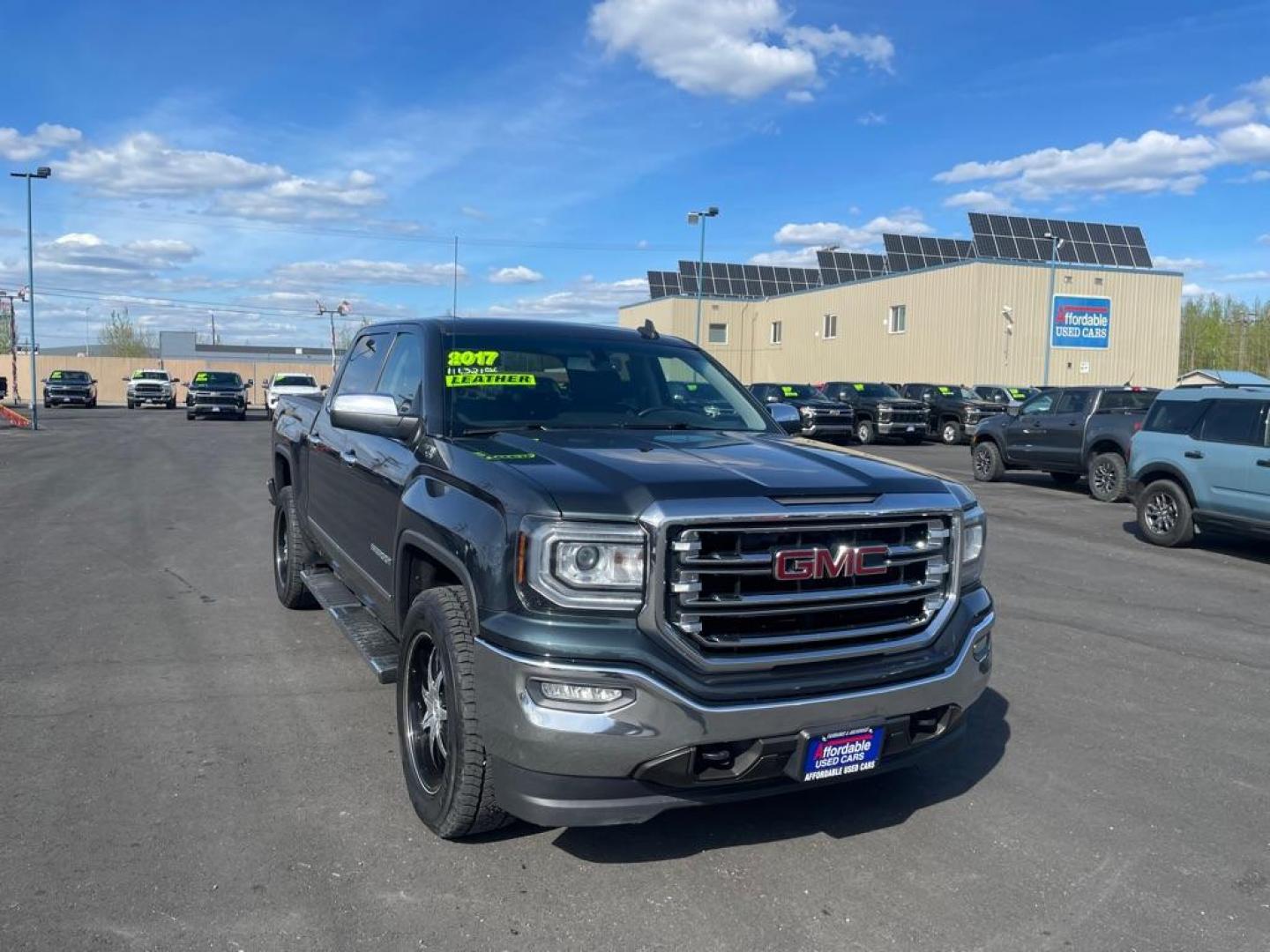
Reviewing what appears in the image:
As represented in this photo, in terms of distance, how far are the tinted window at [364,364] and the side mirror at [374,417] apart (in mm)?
1209

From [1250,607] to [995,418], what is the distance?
10.5 m

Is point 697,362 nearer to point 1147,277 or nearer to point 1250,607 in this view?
point 1250,607

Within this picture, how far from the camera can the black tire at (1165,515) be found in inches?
423

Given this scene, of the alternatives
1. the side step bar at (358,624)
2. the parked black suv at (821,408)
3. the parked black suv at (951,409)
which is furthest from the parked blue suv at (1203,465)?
the parked black suv at (951,409)

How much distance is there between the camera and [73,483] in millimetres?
14656

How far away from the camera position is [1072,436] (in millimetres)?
16203

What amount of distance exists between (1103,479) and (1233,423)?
5.27 m

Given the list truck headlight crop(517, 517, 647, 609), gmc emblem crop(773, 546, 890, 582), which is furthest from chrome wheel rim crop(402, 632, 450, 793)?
gmc emblem crop(773, 546, 890, 582)

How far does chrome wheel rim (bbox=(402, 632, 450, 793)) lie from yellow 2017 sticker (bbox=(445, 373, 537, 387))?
1.25 metres

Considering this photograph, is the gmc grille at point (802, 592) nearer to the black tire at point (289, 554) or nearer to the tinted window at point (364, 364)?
the tinted window at point (364, 364)

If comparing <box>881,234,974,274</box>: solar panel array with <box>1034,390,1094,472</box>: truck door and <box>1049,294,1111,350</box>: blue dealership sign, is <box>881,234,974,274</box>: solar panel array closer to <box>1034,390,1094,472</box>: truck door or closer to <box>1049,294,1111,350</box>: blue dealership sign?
<box>1049,294,1111,350</box>: blue dealership sign

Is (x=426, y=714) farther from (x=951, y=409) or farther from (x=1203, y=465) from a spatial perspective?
(x=951, y=409)

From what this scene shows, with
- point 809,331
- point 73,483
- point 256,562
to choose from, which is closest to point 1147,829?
point 256,562

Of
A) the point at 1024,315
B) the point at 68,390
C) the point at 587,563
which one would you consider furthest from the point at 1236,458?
the point at 68,390
